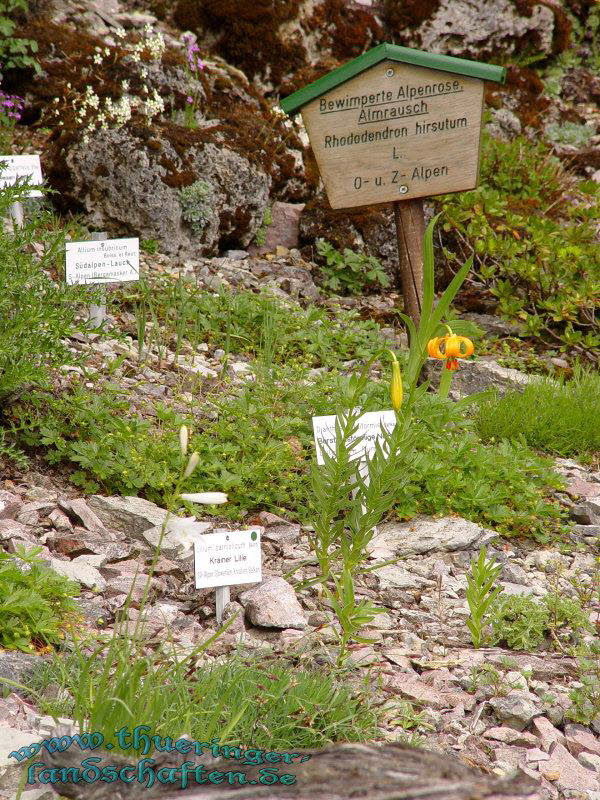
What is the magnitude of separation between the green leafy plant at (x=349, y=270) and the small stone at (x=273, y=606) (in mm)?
3658

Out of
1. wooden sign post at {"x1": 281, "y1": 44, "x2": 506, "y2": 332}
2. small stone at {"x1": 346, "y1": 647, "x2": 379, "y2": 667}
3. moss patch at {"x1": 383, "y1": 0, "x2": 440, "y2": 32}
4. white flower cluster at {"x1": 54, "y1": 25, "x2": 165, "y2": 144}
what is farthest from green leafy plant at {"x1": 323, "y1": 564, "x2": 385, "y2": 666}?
moss patch at {"x1": 383, "y1": 0, "x2": 440, "y2": 32}

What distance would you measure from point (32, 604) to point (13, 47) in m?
5.64

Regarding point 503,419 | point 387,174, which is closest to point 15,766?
point 503,419

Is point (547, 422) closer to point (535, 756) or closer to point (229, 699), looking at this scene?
point (535, 756)

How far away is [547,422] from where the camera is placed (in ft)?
15.4

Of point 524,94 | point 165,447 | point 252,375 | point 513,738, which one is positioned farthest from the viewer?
point 524,94

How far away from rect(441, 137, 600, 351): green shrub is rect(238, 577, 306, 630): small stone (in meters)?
3.52

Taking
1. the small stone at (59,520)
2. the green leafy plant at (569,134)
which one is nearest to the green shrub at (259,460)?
the small stone at (59,520)

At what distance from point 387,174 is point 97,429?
2.52 meters

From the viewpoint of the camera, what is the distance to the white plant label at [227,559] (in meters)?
2.78

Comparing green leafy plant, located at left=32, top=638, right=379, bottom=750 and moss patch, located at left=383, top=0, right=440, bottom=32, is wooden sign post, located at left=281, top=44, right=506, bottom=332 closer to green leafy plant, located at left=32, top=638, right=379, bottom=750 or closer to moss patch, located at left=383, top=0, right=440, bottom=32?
green leafy plant, located at left=32, top=638, right=379, bottom=750

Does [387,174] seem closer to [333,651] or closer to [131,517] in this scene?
[131,517]

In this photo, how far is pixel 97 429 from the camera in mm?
3770

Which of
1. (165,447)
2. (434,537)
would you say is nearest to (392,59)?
(165,447)
